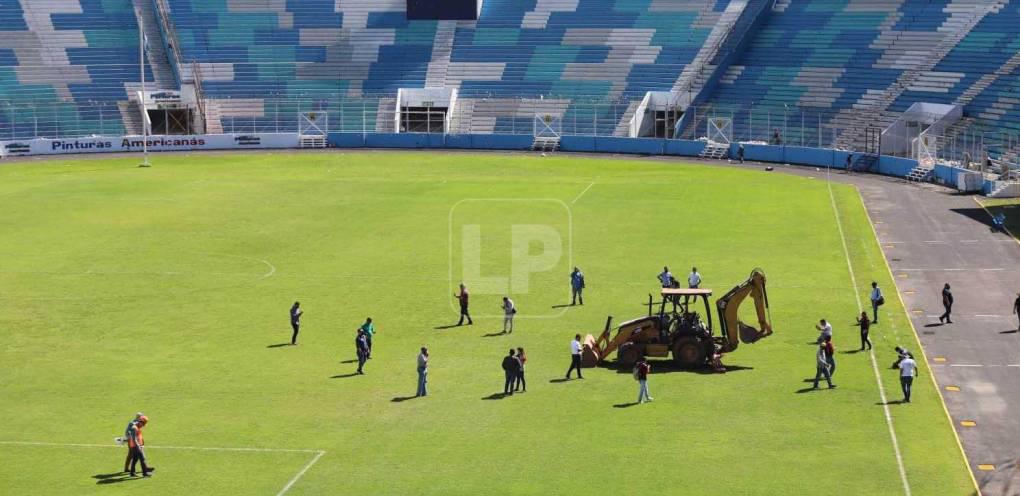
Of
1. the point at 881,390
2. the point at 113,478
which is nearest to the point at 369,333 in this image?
the point at 113,478

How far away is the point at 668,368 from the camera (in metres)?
40.1

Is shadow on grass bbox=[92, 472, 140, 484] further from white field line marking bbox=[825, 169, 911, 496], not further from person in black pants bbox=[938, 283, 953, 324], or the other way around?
person in black pants bbox=[938, 283, 953, 324]

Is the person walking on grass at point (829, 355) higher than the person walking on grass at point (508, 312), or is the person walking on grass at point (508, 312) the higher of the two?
the person walking on grass at point (508, 312)

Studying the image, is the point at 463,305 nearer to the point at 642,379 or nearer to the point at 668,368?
the point at 668,368

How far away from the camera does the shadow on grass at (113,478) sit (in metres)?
30.5

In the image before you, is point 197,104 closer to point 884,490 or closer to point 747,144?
point 747,144

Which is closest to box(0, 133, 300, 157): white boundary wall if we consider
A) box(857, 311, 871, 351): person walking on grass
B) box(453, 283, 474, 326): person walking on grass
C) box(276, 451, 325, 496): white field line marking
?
box(453, 283, 474, 326): person walking on grass

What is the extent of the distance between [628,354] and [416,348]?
22.4 ft

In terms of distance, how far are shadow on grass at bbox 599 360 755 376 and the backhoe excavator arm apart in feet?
2.51

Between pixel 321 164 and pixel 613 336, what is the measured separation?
2191 inches

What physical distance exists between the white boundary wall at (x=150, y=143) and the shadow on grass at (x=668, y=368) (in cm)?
7168

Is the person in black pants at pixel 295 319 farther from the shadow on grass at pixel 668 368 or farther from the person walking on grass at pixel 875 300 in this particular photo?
the person walking on grass at pixel 875 300

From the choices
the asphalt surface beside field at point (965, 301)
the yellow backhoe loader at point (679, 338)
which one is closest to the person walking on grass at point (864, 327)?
the asphalt surface beside field at point (965, 301)

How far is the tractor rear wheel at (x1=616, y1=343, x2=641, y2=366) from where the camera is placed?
40.5 metres
